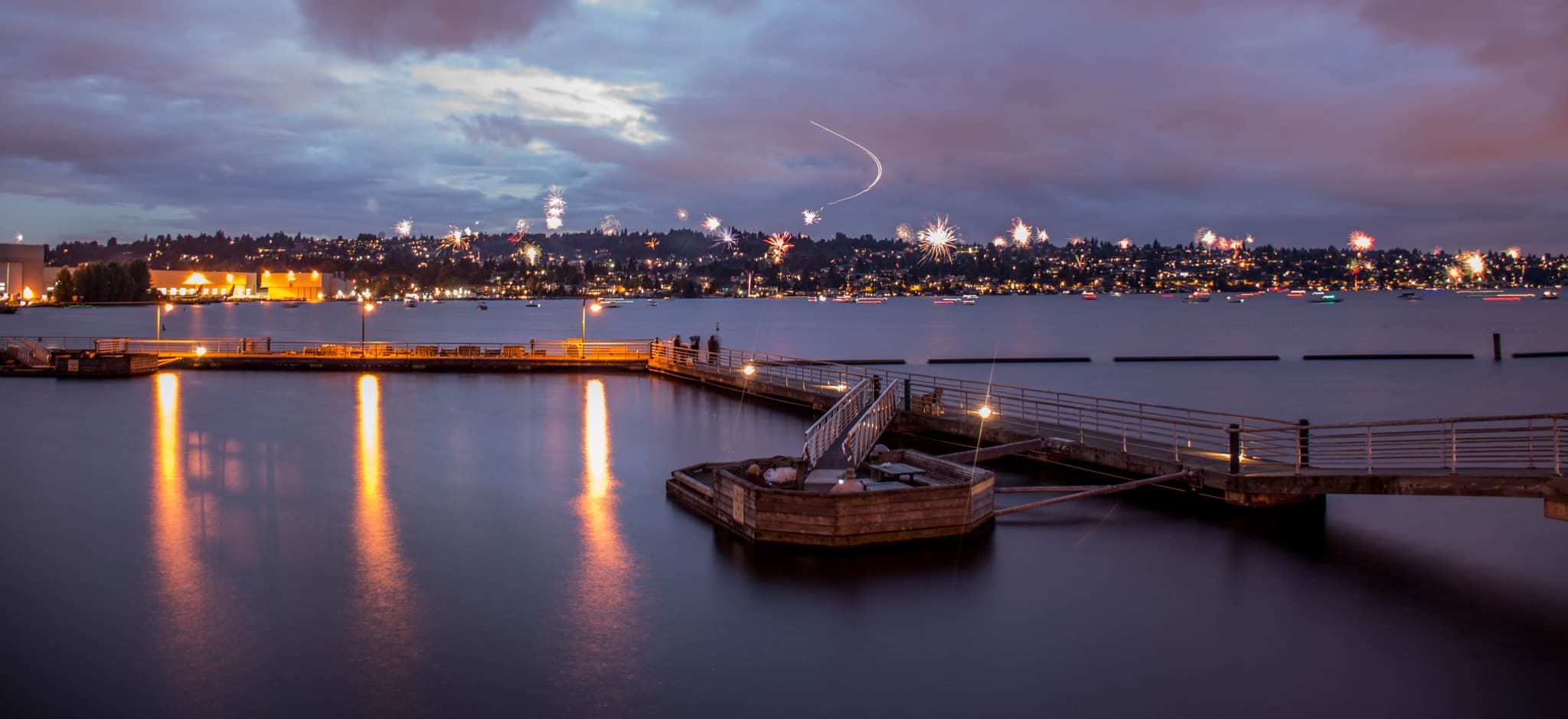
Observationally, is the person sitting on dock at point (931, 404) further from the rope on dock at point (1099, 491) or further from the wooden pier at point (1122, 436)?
the rope on dock at point (1099, 491)

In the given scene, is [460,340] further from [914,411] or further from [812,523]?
[812,523]

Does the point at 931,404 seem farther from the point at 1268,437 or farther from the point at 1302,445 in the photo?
the point at 1302,445

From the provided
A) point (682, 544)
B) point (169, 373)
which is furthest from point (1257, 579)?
point (169, 373)

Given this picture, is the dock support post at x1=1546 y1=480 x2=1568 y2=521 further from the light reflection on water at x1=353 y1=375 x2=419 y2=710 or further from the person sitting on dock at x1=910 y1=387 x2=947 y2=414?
the person sitting on dock at x1=910 y1=387 x2=947 y2=414

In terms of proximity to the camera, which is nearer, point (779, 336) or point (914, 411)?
point (914, 411)

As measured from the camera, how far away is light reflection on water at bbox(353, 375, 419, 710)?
36.0 feet

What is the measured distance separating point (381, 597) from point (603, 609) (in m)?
2.85

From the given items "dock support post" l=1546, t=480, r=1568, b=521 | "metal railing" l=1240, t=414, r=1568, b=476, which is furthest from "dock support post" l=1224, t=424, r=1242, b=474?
"dock support post" l=1546, t=480, r=1568, b=521

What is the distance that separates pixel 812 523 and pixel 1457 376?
188 ft

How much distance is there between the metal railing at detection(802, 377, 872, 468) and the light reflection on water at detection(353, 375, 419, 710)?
5965mm

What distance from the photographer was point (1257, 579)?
1429cm

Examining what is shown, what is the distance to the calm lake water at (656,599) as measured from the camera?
10508 mm

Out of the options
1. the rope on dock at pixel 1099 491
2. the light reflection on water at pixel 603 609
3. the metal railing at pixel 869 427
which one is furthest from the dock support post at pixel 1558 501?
the light reflection on water at pixel 603 609

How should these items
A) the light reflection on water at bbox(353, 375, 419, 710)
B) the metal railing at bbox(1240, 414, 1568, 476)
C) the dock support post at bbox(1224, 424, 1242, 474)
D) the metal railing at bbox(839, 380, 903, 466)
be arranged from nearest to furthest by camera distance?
the light reflection on water at bbox(353, 375, 419, 710)
the dock support post at bbox(1224, 424, 1242, 474)
the metal railing at bbox(1240, 414, 1568, 476)
the metal railing at bbox(839, 380, 903, 466)
